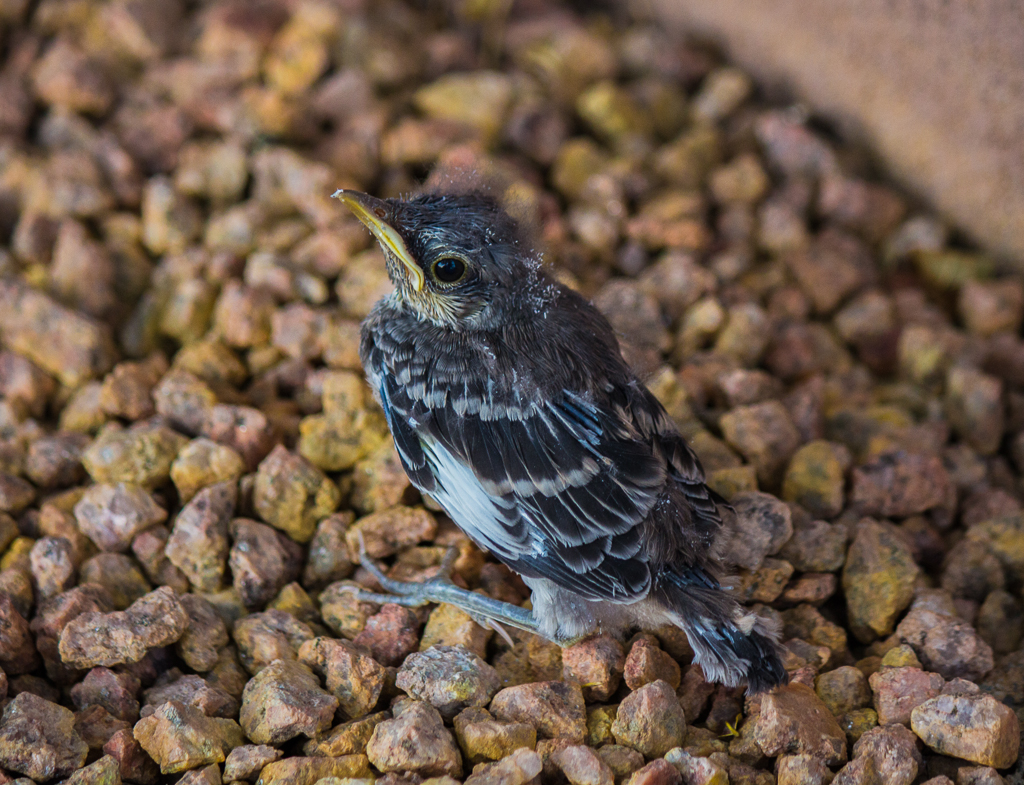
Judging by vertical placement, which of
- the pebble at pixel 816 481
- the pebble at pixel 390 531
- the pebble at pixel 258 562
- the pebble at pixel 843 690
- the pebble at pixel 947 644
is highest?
the pebble at pixel 816 481

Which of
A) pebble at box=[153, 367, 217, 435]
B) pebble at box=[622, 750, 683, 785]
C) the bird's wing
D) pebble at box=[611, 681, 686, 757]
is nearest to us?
pebble at box=[622, 750, 683, 785]

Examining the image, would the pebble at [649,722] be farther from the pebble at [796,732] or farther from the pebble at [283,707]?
the pebble at [283,707]

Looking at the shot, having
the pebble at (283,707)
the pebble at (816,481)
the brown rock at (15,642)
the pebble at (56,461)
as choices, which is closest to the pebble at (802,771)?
the pebble at (816,481)

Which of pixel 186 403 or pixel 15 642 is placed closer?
pixel 15 642

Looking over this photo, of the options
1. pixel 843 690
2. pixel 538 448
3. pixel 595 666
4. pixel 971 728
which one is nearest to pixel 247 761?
pixel 595 666

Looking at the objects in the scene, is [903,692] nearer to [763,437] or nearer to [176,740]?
[763,437]

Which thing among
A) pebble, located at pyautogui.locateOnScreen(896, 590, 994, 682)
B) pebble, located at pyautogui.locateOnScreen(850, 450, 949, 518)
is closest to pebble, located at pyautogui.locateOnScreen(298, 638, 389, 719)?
pebble, located at pyautogui.locateOnScreen(896, 590, 994, 682)

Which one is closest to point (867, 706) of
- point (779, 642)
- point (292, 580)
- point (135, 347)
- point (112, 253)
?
point (779, 642)

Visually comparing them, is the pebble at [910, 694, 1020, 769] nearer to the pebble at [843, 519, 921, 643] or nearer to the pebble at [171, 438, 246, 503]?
the pebble at [843, 519, 921, 643]
